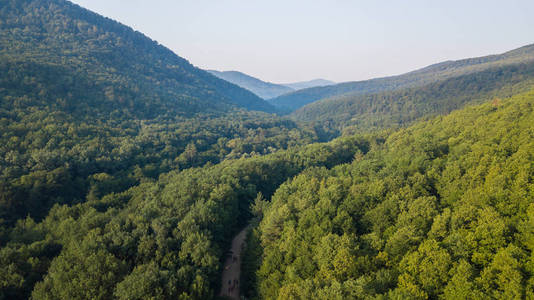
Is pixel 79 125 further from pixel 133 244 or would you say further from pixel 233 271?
pixel 233 271

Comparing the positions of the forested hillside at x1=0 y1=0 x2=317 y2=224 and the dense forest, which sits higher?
the forested hillside at x1=0 y1=0 x2=317 y2=224

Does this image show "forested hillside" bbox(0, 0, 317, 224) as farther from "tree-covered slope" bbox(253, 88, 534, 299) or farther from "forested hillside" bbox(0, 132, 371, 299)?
"tree-covered slope" bbox(253, 88, 534, 299)

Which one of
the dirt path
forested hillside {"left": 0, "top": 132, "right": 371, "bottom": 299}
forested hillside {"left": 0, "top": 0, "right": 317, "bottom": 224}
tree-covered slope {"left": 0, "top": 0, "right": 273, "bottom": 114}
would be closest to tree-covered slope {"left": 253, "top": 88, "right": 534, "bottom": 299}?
the dirt path

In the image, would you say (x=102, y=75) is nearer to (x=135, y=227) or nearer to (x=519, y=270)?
(x=135, y=227)

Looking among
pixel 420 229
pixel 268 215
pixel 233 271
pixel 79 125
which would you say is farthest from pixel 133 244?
pixel 79 125

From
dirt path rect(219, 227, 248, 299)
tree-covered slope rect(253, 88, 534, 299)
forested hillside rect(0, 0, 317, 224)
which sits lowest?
dirt path rect(219, 227, 248, 299)

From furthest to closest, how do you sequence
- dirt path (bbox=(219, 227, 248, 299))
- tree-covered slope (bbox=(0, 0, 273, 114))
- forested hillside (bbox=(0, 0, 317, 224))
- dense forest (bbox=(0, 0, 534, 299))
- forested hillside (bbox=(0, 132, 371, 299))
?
tree-covered slope (bbox=(0, 0, 273, 114)), forested hillside (bbox=(0, 0, 317, 224)), dirt path (bbox=(219, 227, 248, 299)), forested hillside (bbox=(0, 132, 371, 299)), dense forest (bbox=(0, 0, 534, 299))

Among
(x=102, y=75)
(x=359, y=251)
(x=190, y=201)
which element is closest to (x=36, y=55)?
(x=102, y=75)
